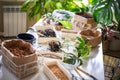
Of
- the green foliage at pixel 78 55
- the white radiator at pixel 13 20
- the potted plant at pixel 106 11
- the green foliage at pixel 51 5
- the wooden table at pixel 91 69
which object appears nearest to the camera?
the wooden table at pixel 91 69

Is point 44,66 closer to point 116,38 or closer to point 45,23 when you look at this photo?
point 45,23

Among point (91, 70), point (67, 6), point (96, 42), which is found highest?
point (67, 6)

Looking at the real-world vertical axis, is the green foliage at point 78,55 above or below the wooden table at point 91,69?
above

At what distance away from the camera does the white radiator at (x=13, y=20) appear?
3166mm

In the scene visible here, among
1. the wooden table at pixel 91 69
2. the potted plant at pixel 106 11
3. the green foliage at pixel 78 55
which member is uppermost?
the potted plant at pixel 106 11

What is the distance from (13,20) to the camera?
10.6ft

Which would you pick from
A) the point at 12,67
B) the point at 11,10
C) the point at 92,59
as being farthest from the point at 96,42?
the point at 11,10

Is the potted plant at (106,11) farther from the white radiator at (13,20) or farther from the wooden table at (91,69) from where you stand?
the white radiator at (13,20)

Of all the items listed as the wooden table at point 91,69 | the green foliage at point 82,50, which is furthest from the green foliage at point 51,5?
the green foliage at point 82,50

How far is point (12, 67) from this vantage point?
1145 mm

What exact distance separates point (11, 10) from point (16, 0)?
17 centimetres

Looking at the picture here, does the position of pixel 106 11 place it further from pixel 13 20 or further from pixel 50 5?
pixel 13 20

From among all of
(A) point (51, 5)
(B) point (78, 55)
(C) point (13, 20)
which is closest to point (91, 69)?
(B) point (78, 55)

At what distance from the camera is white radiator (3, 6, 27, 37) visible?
317 cm
